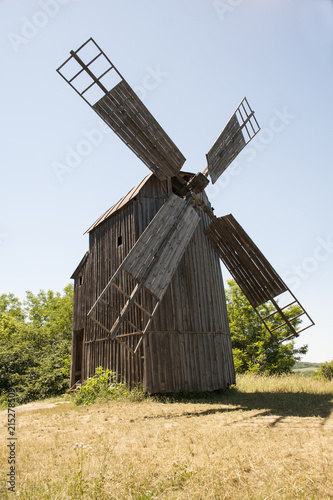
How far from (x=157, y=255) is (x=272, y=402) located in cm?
544

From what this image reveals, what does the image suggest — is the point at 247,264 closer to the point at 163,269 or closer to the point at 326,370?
the point at 163,269

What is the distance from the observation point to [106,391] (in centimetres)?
1097

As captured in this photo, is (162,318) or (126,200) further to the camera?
(126,200)

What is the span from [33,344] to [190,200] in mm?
16848

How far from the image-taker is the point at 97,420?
761 centimetres

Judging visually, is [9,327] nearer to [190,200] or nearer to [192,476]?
[190,200]

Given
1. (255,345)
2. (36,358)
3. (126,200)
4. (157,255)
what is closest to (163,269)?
(157,255)

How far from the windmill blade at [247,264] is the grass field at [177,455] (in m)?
4.82

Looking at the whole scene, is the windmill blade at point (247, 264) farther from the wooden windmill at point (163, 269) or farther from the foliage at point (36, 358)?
the foliage at point (36, 358)

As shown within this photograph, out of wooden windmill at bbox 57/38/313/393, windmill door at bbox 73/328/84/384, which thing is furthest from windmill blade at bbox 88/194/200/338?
windmill door at bbox 73/328/84/384

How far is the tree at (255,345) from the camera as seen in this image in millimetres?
28594

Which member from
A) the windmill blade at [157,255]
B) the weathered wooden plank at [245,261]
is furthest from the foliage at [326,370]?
the windmill blade at [157,255]

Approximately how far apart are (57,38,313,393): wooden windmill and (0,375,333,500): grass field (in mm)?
2556

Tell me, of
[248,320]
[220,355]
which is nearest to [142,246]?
[220,355]
